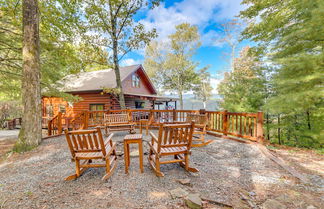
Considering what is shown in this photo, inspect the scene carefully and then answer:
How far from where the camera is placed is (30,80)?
4734 millimetres

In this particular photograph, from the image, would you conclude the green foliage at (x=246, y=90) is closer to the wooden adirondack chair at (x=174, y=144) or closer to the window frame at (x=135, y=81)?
the wooden adirondack chair at (x=174, y=144)

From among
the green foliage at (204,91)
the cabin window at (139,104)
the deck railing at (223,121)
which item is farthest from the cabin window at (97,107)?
the green foliage at (204,91)

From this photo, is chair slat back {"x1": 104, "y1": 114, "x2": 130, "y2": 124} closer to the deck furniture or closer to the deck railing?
the deck furniture

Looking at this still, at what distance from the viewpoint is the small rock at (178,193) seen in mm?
2139

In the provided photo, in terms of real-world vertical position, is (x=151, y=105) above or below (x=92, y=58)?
below

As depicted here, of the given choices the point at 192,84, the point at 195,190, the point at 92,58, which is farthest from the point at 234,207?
the point at 192,84

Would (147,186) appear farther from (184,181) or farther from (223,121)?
(223,121)

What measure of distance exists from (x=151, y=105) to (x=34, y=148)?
12.7m

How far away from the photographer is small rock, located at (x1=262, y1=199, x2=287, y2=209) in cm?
195

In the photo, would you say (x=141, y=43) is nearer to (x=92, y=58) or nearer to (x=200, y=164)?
(x=92, y=58)

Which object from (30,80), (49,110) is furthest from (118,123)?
(49,110)

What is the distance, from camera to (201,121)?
5.05 metres

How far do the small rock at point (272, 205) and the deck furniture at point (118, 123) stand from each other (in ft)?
15.8

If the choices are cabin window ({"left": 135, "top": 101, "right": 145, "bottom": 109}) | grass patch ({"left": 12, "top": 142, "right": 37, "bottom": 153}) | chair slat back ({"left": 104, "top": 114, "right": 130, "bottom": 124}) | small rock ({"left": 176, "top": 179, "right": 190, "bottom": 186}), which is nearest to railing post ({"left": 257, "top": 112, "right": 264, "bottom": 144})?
small rock ({"left": 176, "top": 179, "right": 190, "bottom": 186})
